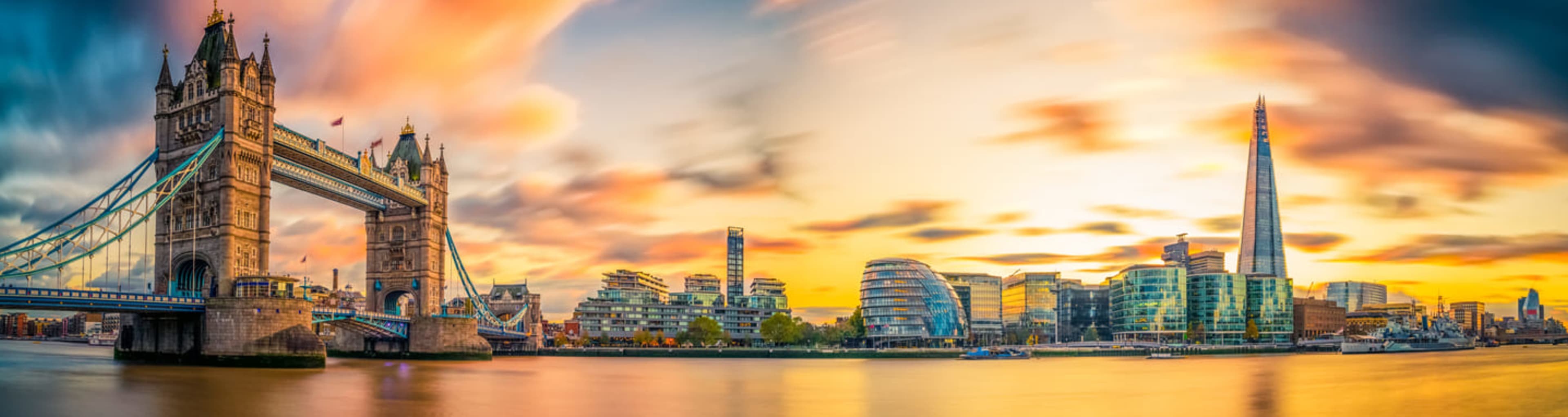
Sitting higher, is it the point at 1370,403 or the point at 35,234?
the point at 35,234

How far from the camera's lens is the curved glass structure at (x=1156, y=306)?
180 meters

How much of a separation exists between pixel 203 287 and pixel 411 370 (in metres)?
14.0

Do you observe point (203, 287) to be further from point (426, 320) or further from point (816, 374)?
point (816, 374)

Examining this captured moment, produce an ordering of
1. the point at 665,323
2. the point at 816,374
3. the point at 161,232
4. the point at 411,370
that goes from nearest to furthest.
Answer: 1. the point at 161,232
2. the point at 411,370
3. the point at 816,374
4. the point at 665,323

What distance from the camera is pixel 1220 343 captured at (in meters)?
179

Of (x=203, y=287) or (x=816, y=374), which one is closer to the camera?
(x=203, y=287)

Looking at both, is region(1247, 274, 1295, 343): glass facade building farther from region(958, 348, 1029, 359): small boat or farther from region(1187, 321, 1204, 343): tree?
region(958, 348, 1029, 359): small boat

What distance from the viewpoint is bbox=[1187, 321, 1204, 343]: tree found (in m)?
180

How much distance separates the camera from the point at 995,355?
12300cm

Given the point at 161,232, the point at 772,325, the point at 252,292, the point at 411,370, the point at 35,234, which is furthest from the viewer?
the point at 772,325

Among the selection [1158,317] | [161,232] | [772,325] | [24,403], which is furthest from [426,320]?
[1158,317]

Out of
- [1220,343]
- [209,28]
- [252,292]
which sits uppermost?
[209,28]

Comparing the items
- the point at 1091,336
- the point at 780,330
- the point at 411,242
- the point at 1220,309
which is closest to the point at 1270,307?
the point at 1220,309

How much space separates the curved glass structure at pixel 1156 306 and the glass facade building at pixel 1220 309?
127 inches
